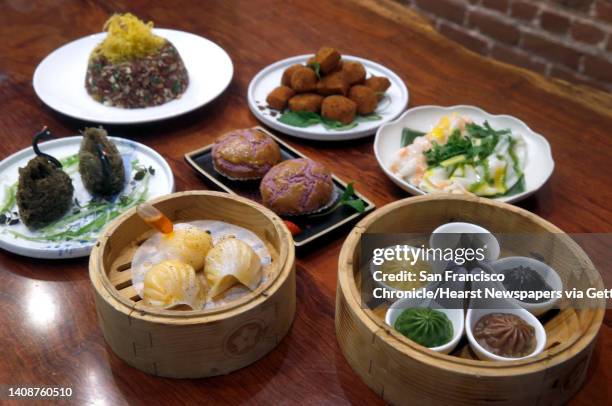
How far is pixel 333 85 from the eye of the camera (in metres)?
1.73

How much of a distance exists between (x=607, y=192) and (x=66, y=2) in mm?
2041

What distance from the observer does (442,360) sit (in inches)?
35.1

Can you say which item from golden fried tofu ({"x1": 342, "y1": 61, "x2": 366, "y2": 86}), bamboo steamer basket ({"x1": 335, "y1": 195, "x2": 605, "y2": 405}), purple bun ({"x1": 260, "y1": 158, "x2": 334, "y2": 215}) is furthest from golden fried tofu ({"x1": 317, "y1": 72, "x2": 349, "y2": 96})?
bamboo steamer basket ({"x1": 335, "y1": 195, "x2": 605, "y2": 405})

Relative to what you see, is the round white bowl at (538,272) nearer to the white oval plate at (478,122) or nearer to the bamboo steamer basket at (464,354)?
the bamboo steamer basket at (464,354)

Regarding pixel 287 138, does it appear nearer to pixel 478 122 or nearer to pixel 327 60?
pixel 327 60

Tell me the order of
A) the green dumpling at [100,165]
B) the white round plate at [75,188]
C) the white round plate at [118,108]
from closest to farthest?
1. the white round plate at [75,188]
2. the green dumpling at [100,165]
3. the white round plate at [118,108]

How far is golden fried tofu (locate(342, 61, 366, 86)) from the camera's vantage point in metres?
1.76

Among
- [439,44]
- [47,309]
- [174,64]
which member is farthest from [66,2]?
[47,309]

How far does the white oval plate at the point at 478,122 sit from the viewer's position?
4.74ft

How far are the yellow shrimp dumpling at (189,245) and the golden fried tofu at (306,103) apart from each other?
648 mm

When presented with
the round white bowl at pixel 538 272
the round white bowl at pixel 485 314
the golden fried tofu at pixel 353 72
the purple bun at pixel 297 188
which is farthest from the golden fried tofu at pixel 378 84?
the round white bowl at pixel 485 314

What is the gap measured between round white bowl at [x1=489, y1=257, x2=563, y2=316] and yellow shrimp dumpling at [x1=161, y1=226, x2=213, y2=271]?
0.54 m

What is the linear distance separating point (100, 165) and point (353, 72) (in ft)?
2.49

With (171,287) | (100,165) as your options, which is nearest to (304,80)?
(100,165)
